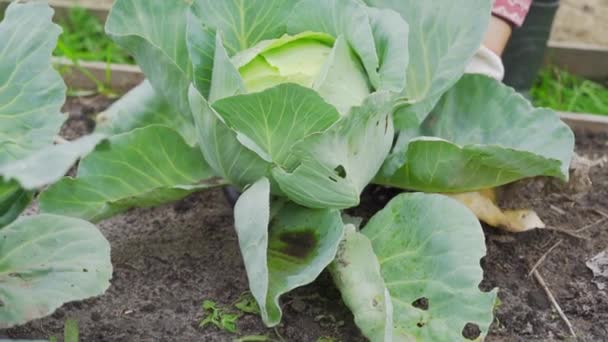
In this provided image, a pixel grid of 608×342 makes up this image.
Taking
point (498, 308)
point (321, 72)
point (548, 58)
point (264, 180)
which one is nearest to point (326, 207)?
point (264, 180)

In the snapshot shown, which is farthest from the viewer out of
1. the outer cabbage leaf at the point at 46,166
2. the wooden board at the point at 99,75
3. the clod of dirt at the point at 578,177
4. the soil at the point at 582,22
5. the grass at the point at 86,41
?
the soil at the point at 582,22

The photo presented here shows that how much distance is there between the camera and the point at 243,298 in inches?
57.2

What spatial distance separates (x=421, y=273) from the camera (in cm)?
134

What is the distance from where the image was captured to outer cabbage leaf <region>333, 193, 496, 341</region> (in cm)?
127

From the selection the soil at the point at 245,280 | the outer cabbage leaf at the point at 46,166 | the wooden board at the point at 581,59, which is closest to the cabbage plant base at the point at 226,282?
the soil at the point at 245,280

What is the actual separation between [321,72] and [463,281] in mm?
394

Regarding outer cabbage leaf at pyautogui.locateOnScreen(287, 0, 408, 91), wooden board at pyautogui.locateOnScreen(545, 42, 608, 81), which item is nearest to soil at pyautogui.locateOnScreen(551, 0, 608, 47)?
wooden board at pyautogui.locateOnScreen(545, 42, 608, 81)

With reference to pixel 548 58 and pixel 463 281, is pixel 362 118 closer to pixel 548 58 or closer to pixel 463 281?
pixel 463 281

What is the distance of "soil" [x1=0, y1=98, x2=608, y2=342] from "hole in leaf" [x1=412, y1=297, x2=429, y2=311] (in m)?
0.11

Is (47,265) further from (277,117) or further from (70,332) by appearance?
(277,117)

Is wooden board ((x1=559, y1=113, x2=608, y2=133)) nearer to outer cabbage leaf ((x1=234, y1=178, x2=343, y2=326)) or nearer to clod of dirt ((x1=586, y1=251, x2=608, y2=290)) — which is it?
clod of dirt ((x1=586, y1=251, x2=608, y2=290))

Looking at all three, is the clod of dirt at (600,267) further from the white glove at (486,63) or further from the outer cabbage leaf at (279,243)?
the outer cabbage leaf at (279,243)

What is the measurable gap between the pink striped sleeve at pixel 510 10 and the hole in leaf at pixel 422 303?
74 cm

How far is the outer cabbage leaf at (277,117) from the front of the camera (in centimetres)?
124
